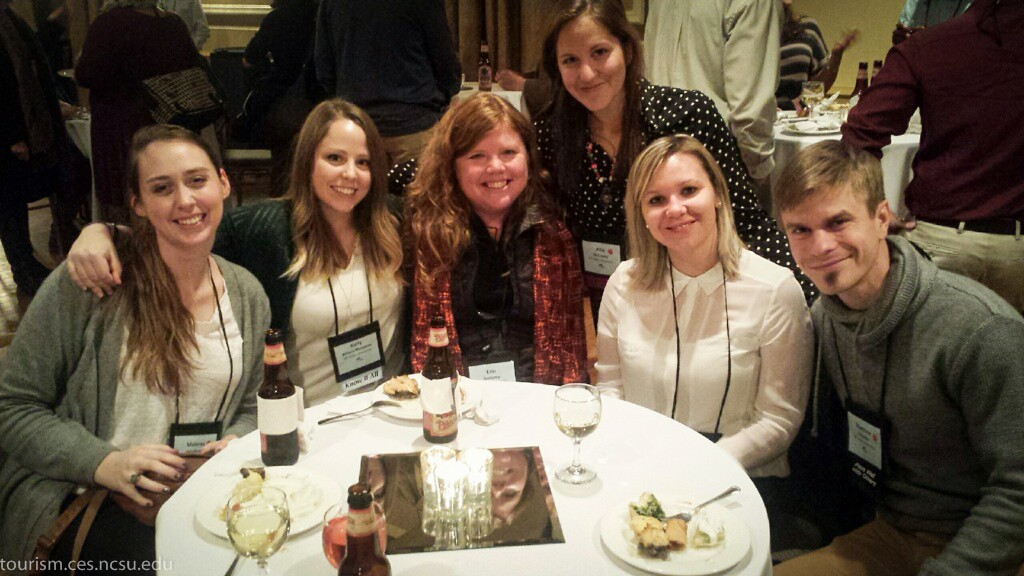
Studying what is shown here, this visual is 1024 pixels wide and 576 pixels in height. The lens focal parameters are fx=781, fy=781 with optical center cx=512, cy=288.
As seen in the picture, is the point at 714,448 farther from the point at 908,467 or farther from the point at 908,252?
the point at 908,252

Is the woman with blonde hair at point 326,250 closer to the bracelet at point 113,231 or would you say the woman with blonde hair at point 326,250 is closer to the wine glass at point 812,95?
the bracelet at point 113,231

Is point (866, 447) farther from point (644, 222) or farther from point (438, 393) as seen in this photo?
point (438, 393)

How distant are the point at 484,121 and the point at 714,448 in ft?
4.36

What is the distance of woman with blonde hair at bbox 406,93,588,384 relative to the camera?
8.34 feet

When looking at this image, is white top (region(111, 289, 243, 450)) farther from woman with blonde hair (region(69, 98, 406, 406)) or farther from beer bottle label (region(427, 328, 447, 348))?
beer bottle label (region(427, 328, 447, 348))

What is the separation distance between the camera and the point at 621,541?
4.34 feet

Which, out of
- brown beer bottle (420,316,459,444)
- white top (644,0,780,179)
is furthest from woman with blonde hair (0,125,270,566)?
white top (644,0,780,179)

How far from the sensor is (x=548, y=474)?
5.17 feet

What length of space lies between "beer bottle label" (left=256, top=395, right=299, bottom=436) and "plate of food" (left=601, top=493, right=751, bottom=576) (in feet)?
2.21

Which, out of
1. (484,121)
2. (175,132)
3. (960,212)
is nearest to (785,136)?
(960,212)

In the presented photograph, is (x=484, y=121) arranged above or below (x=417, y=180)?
above

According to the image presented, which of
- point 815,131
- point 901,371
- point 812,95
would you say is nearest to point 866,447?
point 901,371

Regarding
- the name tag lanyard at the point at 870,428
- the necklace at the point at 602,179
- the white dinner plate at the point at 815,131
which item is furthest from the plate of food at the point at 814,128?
the name tag lanyard at the point at 870,428

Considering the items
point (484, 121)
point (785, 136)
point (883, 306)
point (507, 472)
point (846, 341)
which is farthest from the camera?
point (785, 136)
